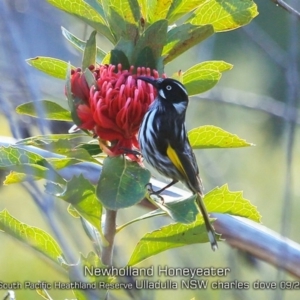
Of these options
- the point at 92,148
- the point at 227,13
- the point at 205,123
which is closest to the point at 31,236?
the point at 92,148

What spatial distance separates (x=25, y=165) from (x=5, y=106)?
243 millimetres

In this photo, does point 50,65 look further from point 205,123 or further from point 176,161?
point 205,123

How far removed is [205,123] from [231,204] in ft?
15.2

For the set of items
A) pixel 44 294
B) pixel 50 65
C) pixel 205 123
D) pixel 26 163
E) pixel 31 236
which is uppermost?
pixel 50 65

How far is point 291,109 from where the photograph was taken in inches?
61.1

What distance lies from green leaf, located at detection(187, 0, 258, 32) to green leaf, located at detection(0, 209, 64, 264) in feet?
2.31

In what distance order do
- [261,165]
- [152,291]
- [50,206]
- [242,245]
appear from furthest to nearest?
[261,165] < [242,245] < [152,291] < [50,206]

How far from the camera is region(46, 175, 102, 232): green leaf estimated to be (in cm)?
148

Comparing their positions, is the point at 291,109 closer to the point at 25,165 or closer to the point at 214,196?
the point at 214,196

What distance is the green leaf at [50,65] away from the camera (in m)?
1.69

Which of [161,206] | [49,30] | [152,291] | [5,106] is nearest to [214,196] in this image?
[161,206]

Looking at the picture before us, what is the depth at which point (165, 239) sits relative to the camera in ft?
5.52

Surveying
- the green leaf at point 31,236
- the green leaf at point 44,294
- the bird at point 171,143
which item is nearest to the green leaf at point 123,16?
the bird at point 171,143

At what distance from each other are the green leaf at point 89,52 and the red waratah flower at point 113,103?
0.06 ft
